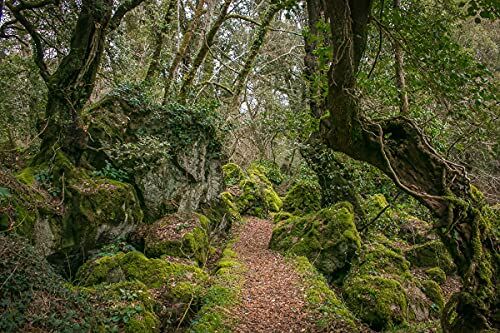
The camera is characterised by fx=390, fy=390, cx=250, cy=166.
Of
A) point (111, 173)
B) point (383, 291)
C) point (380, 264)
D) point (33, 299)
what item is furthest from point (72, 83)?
point (380, 264)

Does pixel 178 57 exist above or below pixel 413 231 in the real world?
above

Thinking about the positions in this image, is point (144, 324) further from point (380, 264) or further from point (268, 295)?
point (380, 264)

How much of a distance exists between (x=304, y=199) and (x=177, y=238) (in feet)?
23.6

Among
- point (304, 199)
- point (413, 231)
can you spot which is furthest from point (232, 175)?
point (413, 231)

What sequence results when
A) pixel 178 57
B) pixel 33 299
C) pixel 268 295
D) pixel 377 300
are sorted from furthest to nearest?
pixel 178 57 → pixel 268 295 → pixel 377 300 → pixel 33 299

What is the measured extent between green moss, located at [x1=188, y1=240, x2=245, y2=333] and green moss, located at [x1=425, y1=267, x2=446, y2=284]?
235 inches

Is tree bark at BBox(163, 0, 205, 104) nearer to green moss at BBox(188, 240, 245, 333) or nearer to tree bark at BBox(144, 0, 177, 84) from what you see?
tree bark at BBox(144, 0, 177, 84)

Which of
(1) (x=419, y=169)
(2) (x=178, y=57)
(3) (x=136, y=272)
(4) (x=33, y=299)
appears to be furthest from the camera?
(2) (x=178, y=57)

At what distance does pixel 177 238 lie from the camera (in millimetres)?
9344

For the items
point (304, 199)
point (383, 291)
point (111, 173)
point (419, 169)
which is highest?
point (419, 169)

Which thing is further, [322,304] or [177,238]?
[177,238]

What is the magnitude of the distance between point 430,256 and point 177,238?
8351 millimetres

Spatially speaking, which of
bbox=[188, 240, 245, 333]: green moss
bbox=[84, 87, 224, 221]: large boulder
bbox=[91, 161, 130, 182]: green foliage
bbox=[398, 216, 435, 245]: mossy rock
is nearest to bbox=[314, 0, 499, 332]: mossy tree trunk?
bbox=[188, 240, 245, 333]: green moss

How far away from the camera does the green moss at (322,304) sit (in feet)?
22.0
